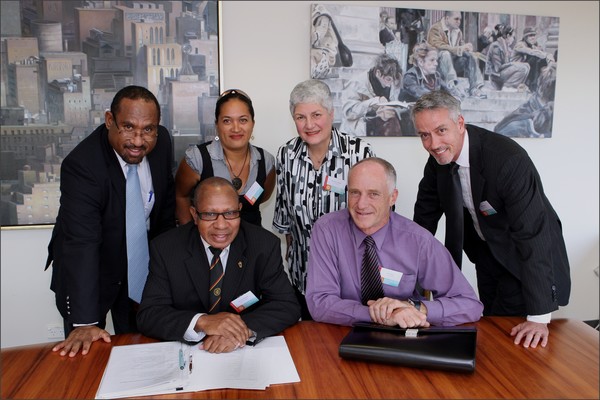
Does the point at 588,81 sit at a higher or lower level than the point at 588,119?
higher

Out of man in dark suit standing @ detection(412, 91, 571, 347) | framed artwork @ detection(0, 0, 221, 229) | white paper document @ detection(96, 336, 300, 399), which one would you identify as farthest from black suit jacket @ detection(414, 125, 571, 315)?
framed artwork @ detection(0, 0, 221, 229)

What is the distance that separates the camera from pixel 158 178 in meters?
2.55

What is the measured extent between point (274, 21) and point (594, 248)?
134 inches

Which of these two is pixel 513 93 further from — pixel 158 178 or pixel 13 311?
pixel 13 311

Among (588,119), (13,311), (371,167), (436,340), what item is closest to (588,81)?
(588,119)

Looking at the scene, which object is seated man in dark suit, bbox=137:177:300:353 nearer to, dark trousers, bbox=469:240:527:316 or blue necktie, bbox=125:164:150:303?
blue necktie, bbox=125:164:150:303

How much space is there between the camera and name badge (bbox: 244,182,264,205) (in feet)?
9.05

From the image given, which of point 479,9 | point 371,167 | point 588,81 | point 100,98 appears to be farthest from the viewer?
point 588,81

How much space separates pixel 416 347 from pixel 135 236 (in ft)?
4.85

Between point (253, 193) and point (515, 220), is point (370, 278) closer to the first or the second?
point (515, 220)

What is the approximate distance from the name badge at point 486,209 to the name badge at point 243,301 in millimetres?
1188

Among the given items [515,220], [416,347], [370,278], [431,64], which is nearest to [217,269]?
[370,278]

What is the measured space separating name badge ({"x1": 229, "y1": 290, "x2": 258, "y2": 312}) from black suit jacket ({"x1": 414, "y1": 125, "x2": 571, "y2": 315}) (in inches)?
44.0

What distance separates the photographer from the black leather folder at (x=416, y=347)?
1.62 meters
